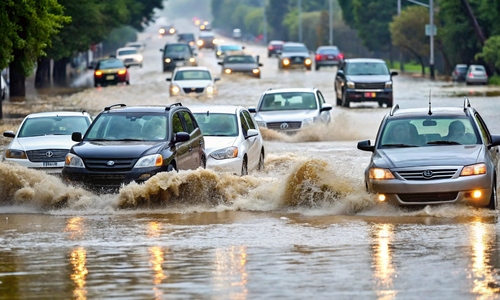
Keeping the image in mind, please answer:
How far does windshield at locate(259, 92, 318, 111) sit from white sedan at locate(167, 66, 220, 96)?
632 inches

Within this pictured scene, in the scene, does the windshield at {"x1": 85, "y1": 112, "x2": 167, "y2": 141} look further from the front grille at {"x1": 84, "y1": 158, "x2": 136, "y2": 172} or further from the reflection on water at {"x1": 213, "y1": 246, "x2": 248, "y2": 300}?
the reflection on water at {"x1": 213, "y1": 246, "x2": 248, "y2": 300}

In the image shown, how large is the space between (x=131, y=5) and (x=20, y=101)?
3192 centimetres

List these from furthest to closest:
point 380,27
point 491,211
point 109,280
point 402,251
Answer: point 380,27 → point 491,211 → point 402,251 → point 109,280

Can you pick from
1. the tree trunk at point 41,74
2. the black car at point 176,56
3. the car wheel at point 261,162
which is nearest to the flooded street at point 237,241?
the car wheel at point 261,162

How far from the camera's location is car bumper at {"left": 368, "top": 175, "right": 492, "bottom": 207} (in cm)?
1530

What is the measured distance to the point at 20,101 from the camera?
52219mm

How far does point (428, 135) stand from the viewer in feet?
54.7

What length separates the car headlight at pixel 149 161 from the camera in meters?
17.2

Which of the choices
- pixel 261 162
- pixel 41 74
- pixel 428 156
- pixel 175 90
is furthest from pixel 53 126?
pixel 41 74

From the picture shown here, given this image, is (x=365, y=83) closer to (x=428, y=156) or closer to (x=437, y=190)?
(x=428, y=156)

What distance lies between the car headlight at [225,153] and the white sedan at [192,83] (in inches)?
1050

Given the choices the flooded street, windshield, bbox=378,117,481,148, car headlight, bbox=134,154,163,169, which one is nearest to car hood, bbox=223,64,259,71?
the flooded street

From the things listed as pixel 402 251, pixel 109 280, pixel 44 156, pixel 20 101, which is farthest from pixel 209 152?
pixel 20 101

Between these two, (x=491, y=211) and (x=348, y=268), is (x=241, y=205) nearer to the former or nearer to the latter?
(x=491, y=211)
